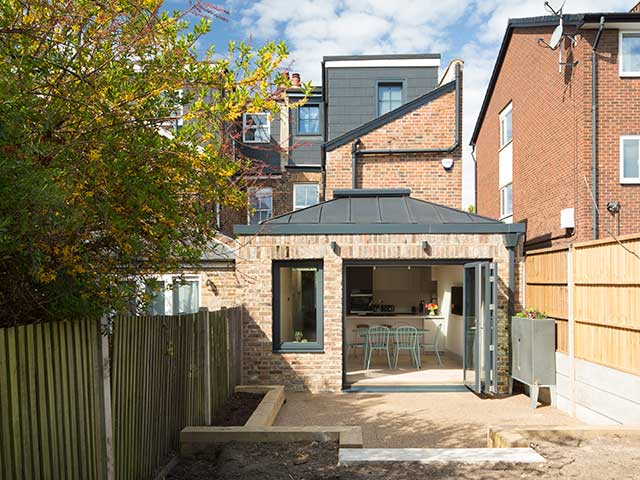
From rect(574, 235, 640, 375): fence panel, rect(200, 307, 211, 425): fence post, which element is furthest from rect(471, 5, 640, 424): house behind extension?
rect(200, 307, 211, 425): fence post

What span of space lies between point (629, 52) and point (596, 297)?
603cm

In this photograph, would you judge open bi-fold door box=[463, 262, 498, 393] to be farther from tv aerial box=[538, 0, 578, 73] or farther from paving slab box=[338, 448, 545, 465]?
tv aerial box=[538, 0, 578, 73]

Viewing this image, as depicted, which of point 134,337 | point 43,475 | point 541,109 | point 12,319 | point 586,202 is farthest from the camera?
point 541,109

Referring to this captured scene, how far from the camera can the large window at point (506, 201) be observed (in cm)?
1572

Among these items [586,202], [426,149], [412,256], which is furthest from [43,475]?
[426,149]

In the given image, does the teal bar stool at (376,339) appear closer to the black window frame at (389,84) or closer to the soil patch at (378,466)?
the soil patch at (378,466)

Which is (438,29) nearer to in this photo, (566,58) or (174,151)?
(566,58)

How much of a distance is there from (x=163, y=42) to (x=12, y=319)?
6.85 ft

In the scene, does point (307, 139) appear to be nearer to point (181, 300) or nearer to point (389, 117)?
point (389, 117)

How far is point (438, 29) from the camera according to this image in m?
8.52

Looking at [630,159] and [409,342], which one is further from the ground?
[630,159]

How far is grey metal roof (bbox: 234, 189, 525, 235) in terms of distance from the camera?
9.89 metres

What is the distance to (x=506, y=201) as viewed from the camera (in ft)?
53.0

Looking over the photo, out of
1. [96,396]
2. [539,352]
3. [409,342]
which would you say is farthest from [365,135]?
[96,396]
